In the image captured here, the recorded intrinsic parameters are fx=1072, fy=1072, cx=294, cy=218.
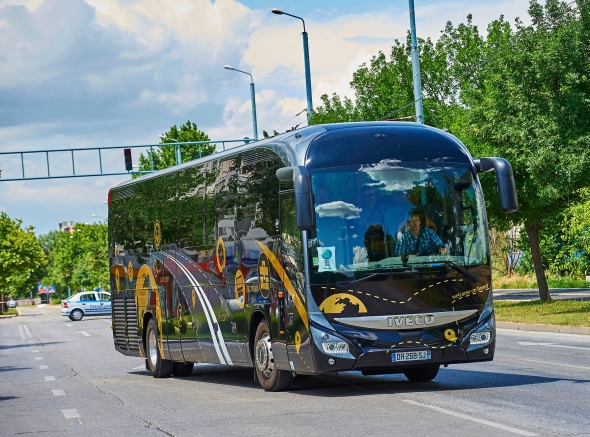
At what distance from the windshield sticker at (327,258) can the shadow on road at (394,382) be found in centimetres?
165

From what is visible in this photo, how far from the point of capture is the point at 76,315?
6181cm

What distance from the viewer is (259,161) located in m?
14.0

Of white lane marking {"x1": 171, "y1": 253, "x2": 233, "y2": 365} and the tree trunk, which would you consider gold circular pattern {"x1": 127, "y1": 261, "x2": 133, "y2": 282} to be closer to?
white lane marking {"x1": 171, "y1": 253, "x2": 233, "y2": 365}

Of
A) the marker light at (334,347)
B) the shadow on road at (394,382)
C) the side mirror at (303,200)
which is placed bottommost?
the shadow on road at (394,382)

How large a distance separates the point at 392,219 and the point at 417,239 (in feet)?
1.25

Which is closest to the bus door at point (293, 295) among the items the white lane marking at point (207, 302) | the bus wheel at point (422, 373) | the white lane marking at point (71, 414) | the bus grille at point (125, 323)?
the bus wheel at point (422, 373)

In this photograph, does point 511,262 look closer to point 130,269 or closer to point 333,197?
point 130,269

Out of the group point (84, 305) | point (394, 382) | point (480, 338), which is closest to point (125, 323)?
point (394, 382)

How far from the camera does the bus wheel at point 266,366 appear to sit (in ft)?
43.7

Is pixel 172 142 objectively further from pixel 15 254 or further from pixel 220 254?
pixel 220 254

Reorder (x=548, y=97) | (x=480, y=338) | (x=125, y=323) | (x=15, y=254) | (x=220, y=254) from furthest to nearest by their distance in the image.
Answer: (x=15, y=254)
(x=548, y=97)
(x=125, y=323)
(x=220, y=254)
(x=480, y=338)

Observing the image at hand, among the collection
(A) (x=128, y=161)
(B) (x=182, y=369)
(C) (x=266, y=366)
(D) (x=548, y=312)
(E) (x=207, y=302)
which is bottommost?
(D) (x=548, y=312)

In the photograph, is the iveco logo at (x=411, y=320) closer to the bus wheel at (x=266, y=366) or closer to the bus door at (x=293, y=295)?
the bus door at (x=293, y=295)

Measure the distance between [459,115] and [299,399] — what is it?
96.2 feet
